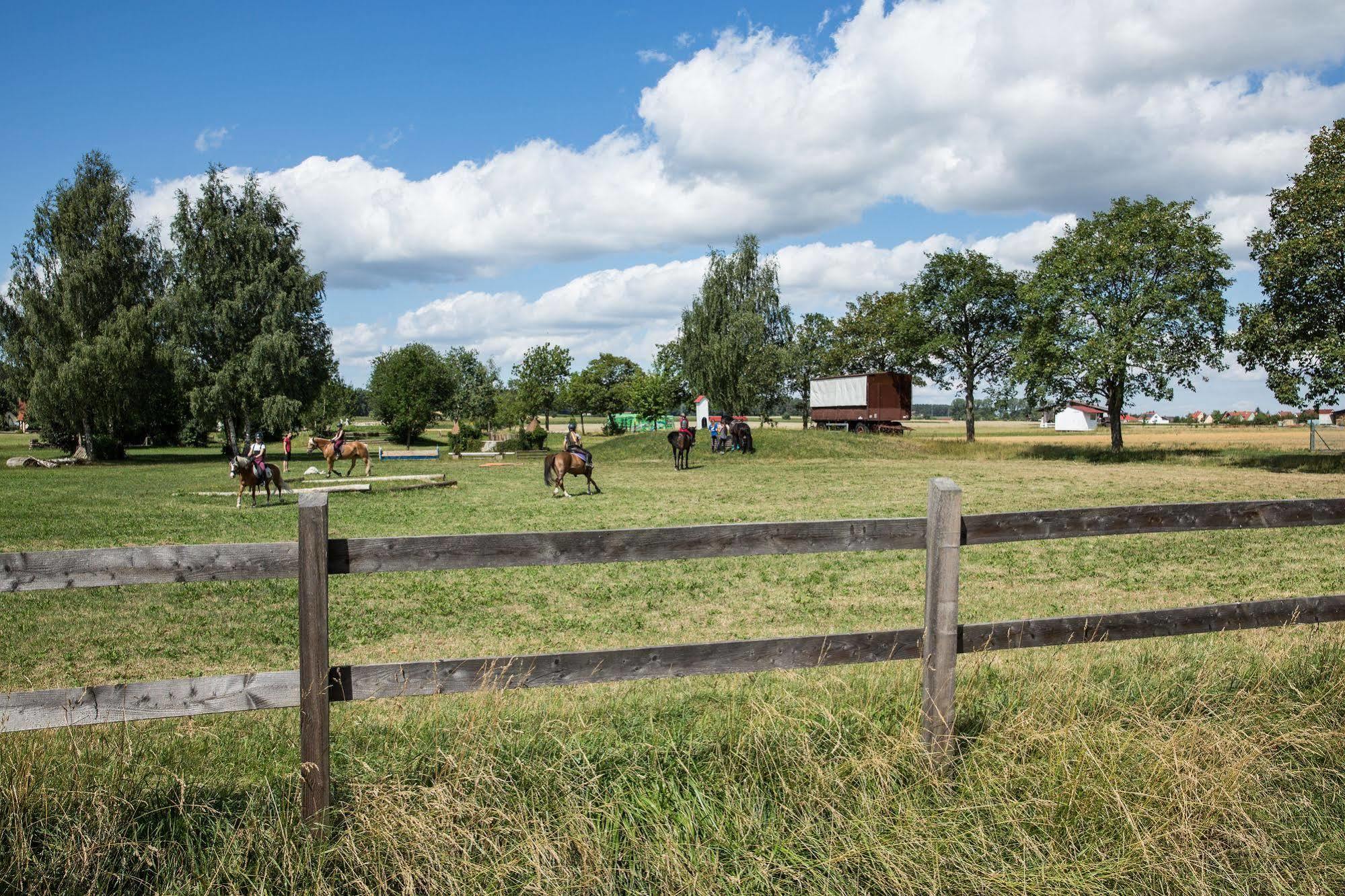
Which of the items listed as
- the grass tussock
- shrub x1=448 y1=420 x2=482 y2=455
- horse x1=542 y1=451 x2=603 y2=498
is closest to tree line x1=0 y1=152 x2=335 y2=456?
shrub x1=448 y1=420 x2=482 y2=455

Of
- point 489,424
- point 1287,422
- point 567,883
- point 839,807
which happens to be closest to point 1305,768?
point 839,807

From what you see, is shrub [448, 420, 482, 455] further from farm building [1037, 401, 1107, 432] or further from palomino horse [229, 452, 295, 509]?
farm building [1037, 401, 1107, 432]

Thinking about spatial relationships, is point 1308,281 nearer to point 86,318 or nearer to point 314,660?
point 314,660

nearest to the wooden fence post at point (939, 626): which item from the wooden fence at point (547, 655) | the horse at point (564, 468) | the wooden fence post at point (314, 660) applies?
the wooden fence at point (547, 655)

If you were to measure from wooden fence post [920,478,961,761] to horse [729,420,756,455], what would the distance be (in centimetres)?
3762

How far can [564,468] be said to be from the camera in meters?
21.9

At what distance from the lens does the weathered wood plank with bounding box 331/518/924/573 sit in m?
3.51

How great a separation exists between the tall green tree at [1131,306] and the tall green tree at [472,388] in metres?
46.2

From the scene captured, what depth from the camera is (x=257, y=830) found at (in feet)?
11.3

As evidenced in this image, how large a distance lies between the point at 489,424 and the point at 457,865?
7110 centimetres

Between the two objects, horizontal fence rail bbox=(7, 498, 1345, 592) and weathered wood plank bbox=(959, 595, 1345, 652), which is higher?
horizontal fence rail bbox=(7, 498, 1345, 592)

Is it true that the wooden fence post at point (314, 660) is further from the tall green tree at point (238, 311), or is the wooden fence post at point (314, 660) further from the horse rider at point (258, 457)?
the tall green tree at point (238, 311)

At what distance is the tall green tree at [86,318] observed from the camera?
4097 cm

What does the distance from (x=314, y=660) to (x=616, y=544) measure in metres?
1.31
